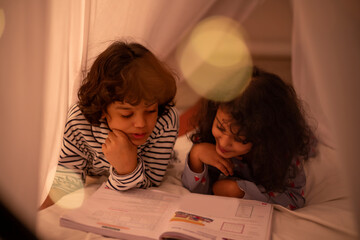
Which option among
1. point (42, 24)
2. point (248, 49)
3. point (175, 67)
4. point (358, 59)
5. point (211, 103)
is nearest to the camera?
point (358, 59)

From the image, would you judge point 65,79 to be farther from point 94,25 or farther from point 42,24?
point 94,25

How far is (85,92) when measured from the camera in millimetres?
927

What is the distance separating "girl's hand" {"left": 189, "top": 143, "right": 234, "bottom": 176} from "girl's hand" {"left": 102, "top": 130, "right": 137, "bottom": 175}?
0.18 metres

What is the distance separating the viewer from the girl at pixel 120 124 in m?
0.85

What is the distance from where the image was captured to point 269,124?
2.79ft

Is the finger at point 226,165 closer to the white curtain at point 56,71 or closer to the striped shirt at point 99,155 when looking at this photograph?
the striped shirt at point 99,155

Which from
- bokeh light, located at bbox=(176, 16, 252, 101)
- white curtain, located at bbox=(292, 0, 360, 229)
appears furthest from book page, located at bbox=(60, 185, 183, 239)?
bokeh light, located at bbox=(176, 16, 252, 101)

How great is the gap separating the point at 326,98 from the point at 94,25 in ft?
2.31

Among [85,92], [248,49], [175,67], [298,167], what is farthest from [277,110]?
[248,49]

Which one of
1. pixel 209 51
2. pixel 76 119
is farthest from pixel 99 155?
pixel 209 51

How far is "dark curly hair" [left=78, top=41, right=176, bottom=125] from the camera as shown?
0.84m

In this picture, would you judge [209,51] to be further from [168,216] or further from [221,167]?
[168,216]

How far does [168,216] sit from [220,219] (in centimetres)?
13

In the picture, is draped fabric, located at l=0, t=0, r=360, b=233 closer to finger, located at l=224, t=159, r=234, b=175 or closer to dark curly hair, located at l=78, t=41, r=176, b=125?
dark curly hair, located at l=78, t=41, r=176, b=125
